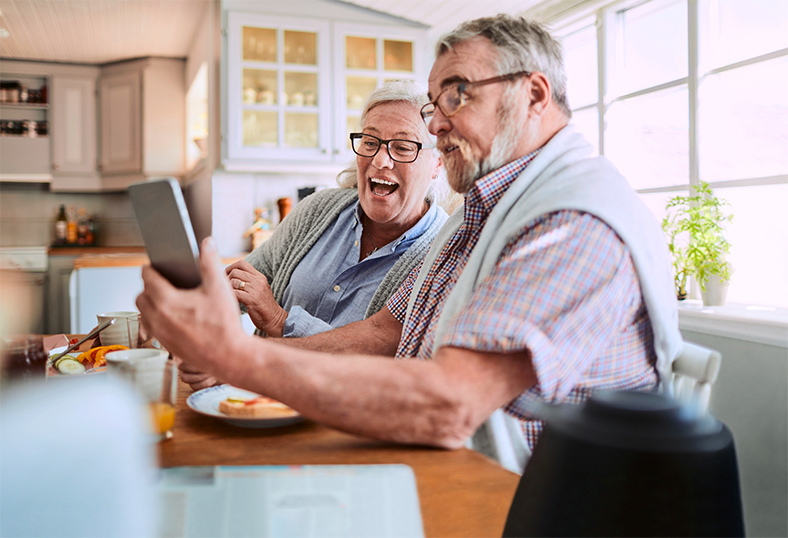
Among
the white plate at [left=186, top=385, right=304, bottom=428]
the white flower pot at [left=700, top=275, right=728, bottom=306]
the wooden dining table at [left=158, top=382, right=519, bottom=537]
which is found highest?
the white flower pot at [left=700, top=275, right=728, bottom=306]

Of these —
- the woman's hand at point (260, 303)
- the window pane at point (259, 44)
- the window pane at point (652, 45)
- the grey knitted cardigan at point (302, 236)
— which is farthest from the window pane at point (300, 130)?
the woman's hand at point (260, 303)

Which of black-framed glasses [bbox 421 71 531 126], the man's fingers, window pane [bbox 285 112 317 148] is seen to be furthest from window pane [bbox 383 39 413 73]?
the man's fingers

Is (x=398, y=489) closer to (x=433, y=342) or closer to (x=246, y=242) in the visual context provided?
(x=433, y=342)

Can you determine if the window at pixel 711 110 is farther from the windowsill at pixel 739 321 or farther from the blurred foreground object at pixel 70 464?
the blurred foreground object at pixel 70 464

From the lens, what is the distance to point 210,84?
3.54 meters

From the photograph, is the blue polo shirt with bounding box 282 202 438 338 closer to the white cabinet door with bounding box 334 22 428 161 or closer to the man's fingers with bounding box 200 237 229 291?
the man's fingers with bounding box 200 237 229 291

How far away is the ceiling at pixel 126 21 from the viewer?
11.1 feet

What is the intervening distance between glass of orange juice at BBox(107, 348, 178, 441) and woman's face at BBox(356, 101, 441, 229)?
0.98m

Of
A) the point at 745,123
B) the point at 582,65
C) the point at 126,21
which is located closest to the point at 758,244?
the point at 745,123

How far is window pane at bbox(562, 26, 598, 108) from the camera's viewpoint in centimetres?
293

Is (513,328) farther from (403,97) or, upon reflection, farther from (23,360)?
(403,97)

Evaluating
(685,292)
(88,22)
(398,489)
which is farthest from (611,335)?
(88,22)

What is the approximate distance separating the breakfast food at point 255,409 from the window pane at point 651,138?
2.16 m

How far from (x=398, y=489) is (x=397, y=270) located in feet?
3.95
